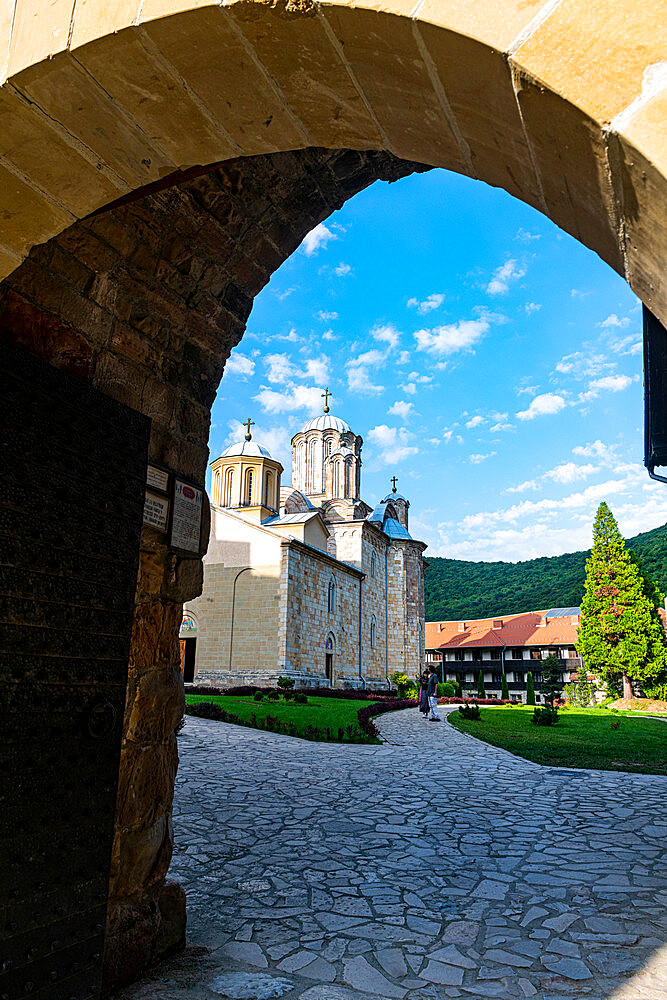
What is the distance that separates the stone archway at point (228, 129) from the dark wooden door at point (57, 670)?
352 mm

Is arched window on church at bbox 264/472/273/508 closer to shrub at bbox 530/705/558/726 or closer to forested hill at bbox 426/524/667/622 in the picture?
shrub at bbox 530/705/558/726

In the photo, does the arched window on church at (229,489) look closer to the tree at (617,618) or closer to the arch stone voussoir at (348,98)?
the tree at (617,618)

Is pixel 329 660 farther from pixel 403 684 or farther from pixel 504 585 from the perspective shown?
pixel 504 585

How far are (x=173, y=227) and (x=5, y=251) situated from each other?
1.34m

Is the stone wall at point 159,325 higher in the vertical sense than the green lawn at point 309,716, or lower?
higher

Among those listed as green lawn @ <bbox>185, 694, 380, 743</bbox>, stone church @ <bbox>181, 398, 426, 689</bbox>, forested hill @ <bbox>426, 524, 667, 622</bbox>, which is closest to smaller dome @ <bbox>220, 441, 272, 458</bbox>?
stone church @ <bbox>181, 398, 426, 689</bbox>

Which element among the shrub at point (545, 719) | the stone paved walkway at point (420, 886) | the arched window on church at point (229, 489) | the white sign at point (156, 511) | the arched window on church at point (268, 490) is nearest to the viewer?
the stone paved walkway at point (420, 886)

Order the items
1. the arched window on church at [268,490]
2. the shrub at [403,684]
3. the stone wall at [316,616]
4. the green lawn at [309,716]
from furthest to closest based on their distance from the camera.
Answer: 1. the arched window on church at [268,490]
2. the shrub at [403,684]
3. the stone wall at [316,616]
4. the green lawn at [309,716]

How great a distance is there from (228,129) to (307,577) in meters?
24.9

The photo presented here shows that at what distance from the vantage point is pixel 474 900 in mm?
4055

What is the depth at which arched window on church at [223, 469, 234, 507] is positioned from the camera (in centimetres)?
3219

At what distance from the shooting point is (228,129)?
1704mm

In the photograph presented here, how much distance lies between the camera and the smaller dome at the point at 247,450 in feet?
107

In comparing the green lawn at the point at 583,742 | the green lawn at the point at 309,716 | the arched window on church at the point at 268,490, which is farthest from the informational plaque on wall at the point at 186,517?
the arched window on church at the point at 268,490
